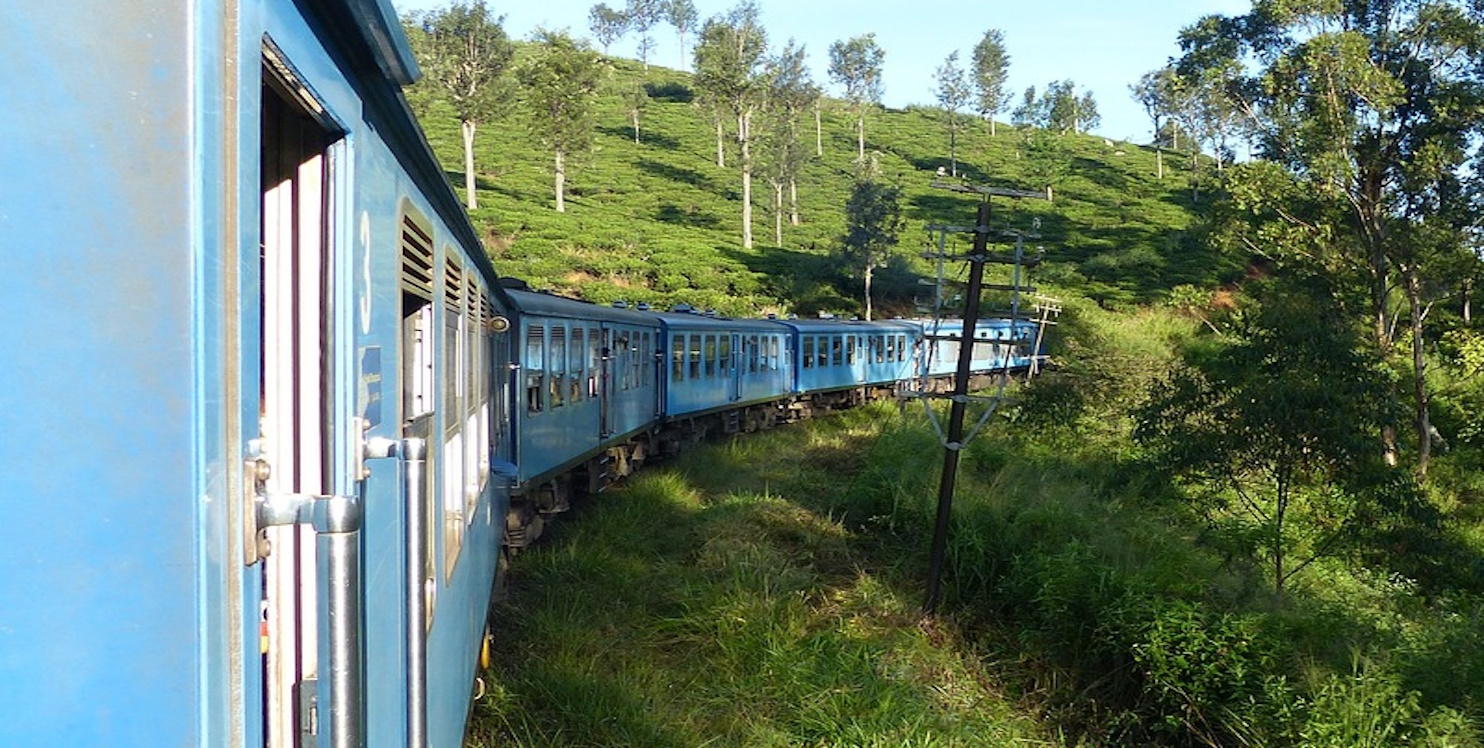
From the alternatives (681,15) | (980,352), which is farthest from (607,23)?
(980,352)

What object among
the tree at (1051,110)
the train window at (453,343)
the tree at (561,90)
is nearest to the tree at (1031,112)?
the tree at (1051,110)

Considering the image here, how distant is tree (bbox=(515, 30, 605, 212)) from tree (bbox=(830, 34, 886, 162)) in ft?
105

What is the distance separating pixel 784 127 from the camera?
53406 millimetres

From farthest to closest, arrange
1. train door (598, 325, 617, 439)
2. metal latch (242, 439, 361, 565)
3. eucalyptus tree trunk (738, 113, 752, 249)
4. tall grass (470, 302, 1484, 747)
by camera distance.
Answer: eucalyptus tree trunk (738, 113, 752, 249) < train door (598, 325, 617, 439) < tall grass (470, 302, 1484, 747) < metal latch (242, 439, 361, 565)

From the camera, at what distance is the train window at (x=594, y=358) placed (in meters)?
11.4

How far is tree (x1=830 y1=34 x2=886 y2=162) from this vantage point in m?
76.4

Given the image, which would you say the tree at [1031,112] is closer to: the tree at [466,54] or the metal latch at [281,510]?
the tree at [466,54]

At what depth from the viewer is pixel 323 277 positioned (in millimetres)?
1798

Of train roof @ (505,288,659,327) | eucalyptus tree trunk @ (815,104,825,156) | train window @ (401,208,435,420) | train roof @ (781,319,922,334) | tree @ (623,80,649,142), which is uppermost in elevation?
tree @ (623,80,649,142)

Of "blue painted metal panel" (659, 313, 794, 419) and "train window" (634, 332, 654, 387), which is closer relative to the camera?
"train window" (634, 332, 654, 387)

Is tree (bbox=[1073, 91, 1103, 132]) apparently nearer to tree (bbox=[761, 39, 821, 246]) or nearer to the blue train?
tree (bbox=[761, 39, 821, 246])

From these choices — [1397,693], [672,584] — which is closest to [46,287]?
[1397,693]

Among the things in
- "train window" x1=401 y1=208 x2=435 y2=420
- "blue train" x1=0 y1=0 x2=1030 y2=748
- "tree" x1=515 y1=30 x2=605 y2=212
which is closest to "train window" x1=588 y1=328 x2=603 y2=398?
"train window" x1=401 y1=208 x2=435 y2=420

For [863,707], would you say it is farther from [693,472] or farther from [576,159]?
[576,159]
